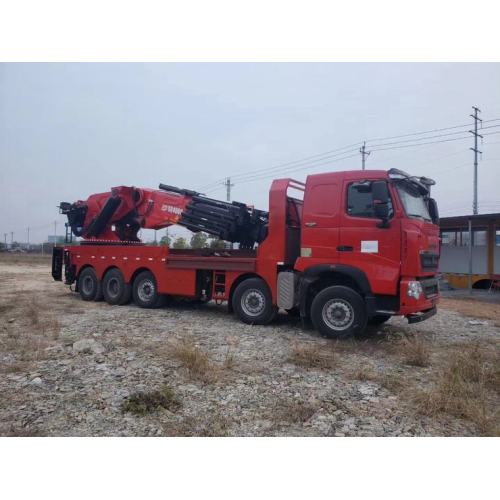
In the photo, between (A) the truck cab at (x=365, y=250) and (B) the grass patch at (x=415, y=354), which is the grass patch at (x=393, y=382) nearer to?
(B) the grass patch at (x=415, y=354)

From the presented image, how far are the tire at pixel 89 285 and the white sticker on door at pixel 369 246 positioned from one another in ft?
24.1

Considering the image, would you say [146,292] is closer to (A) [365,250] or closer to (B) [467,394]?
(A) [365,250]

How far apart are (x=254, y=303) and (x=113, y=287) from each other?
448 centimetres

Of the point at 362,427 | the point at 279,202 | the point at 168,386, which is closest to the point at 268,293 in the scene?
the point at 279,202

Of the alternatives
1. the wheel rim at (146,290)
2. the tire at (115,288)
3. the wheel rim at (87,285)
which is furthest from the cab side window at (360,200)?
the wheel rim at (87,285)

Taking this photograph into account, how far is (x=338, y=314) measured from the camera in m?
7.05

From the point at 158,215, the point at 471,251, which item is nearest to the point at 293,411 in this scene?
the point at 158,215

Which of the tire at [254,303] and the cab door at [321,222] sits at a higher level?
the cab door at [321,222]

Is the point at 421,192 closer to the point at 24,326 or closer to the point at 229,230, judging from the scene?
the point at 229,230

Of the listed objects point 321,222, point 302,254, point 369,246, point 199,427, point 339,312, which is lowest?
point 199,427

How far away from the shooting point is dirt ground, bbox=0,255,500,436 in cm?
382

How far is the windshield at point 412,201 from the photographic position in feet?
22.1

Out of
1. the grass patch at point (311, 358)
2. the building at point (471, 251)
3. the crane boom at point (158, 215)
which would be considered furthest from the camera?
the building at point (471, 251)

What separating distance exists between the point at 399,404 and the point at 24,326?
659cm
